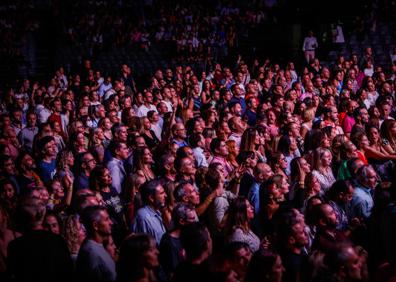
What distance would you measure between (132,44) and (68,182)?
1494cm

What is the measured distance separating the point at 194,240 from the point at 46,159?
12.1ft

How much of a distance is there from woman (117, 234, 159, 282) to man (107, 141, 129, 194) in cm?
244

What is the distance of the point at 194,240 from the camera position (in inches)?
142

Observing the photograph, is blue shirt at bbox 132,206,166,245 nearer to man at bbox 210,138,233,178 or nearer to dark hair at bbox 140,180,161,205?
dark hair at bbox 140,180,161,205

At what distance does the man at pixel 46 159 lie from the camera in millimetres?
6564

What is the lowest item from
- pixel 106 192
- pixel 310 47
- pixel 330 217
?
pixel 106 192

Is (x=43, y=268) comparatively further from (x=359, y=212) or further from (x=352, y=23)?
(x=352, y=23)

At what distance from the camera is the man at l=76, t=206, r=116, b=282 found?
375 cm

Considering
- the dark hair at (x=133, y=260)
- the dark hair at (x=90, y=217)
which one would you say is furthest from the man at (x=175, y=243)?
the dark hair at (x=133, y=260)

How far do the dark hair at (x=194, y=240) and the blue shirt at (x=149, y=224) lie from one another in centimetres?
94

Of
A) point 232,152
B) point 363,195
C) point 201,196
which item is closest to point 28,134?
point 232,152

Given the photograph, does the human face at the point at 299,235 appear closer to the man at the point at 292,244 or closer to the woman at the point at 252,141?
the man at the point at 292,244

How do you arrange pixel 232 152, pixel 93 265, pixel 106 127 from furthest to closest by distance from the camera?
pixel 106 127 → pixel 232 152 → pixel 93 265

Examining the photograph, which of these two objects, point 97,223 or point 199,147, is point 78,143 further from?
point 97,223
